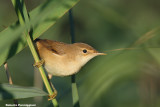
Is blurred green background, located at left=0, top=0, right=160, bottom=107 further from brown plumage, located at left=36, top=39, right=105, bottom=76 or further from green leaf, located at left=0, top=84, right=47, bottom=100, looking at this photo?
green leaf, located at left=0, top=84, right=47, bottom=100

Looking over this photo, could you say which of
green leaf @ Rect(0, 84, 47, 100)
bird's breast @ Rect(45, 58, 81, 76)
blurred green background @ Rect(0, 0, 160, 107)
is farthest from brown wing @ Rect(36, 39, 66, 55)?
green leaf @ Rect(0, 84, 47, 100)

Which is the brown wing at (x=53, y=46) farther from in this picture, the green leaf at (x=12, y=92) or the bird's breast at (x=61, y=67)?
the green leaf at (x=12, y=92)

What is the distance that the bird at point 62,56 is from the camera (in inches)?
82.2

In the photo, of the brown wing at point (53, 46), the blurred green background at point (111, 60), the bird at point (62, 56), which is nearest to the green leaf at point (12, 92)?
the blurred green background at point (111, 60)

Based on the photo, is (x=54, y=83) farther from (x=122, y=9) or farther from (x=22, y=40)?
(x=122, y=9)

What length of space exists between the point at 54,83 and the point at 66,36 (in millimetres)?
1404

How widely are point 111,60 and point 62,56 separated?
2.01 ft

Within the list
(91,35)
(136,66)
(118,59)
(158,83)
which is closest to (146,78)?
(158,83)

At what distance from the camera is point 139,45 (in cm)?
164

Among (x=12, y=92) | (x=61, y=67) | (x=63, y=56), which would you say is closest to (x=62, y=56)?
(x=63, y=56)

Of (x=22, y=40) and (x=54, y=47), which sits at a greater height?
(x=54, y=47)

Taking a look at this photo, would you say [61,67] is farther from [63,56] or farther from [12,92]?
[12,92]

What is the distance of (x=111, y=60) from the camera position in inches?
66.0

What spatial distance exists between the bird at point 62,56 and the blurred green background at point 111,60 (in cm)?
11
